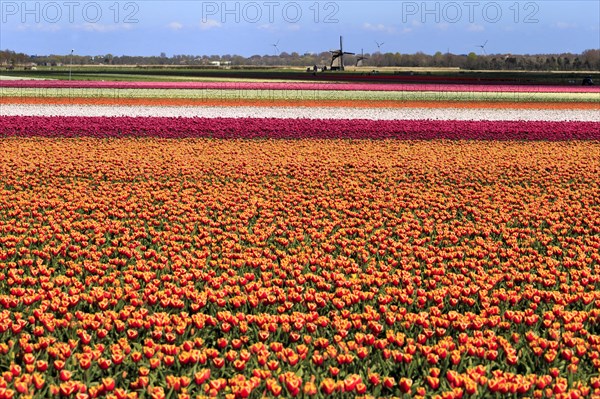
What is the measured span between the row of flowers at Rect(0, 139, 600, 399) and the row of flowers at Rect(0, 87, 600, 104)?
2251cm

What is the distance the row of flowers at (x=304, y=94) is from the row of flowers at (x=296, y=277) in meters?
22.5

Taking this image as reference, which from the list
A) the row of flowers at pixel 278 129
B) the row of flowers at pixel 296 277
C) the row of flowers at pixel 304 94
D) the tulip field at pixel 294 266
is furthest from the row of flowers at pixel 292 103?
the row of flowers at pixel 296 277

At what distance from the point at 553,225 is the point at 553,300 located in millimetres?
2887

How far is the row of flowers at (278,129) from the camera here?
1875 cm

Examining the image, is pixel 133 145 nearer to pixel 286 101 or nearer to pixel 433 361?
pixel 433 361

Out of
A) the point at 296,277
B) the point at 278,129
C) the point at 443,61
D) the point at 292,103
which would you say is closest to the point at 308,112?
the point at 292,103

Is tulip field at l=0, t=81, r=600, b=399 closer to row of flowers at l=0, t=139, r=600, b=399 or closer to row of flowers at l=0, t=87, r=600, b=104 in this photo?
row of flowers at l=0, t=139, r=600, b=399

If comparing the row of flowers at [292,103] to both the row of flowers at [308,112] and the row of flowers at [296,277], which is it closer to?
the row of flowers at [308,112]

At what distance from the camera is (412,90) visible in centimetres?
4316

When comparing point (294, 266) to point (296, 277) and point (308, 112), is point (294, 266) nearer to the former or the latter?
point (296, 277)

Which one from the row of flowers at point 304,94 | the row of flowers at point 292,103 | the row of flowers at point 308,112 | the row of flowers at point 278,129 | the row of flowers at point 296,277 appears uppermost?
the row of flowers at point 304,94

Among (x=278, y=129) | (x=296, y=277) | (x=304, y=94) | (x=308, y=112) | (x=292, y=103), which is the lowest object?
(x=296, y=277)

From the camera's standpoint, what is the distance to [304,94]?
40094mm

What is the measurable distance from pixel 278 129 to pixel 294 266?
12.5 m
